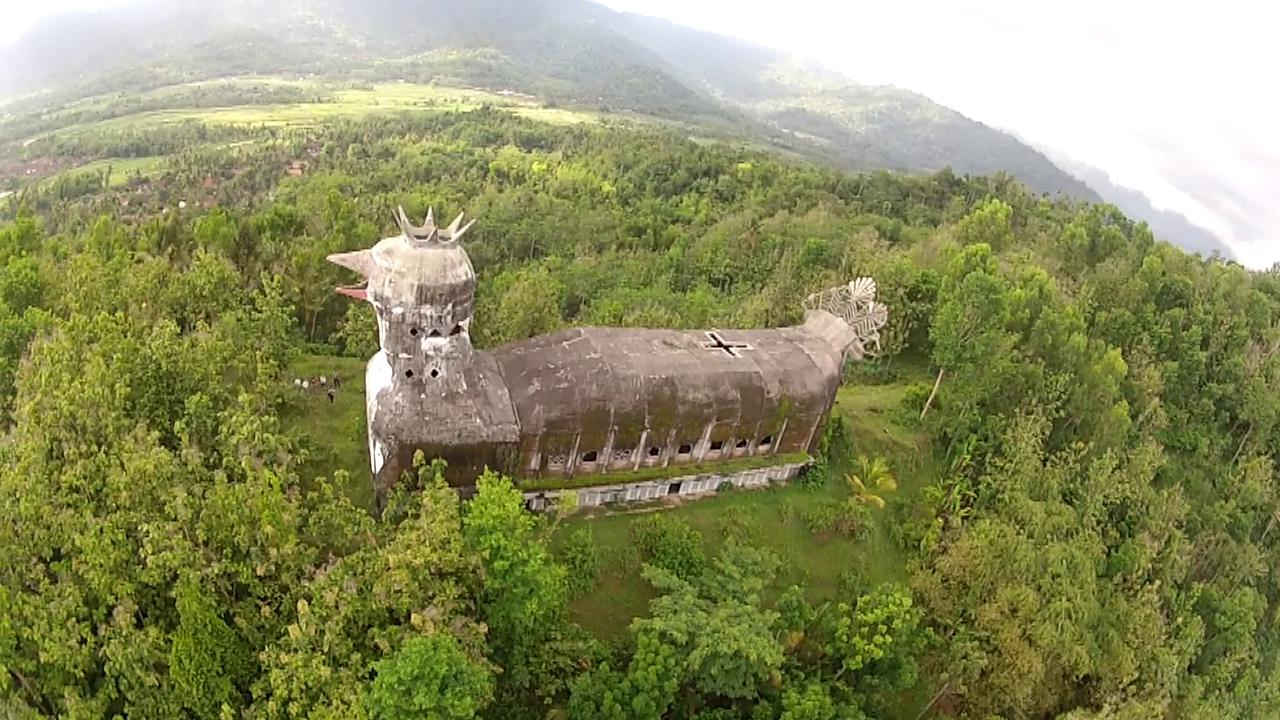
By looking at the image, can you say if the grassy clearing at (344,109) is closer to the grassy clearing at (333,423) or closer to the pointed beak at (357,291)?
the grassy clearing at (333,423)

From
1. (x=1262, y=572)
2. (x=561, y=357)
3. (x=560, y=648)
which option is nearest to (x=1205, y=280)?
(x=1262, y=572)

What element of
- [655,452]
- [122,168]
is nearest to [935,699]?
[655,452]

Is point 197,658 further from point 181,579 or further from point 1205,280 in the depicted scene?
point 1205,280

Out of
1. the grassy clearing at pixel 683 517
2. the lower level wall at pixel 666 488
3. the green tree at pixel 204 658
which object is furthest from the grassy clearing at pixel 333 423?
the green tree at pixel 204 658

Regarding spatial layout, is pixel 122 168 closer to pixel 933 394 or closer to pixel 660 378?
pixel 660 378

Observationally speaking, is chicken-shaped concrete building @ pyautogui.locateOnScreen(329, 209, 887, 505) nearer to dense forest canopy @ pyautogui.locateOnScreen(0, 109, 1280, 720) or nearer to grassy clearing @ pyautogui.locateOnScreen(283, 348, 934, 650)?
grassy clearing @ pyautogui.locateOnScreen(283, 348, 934, 650)
